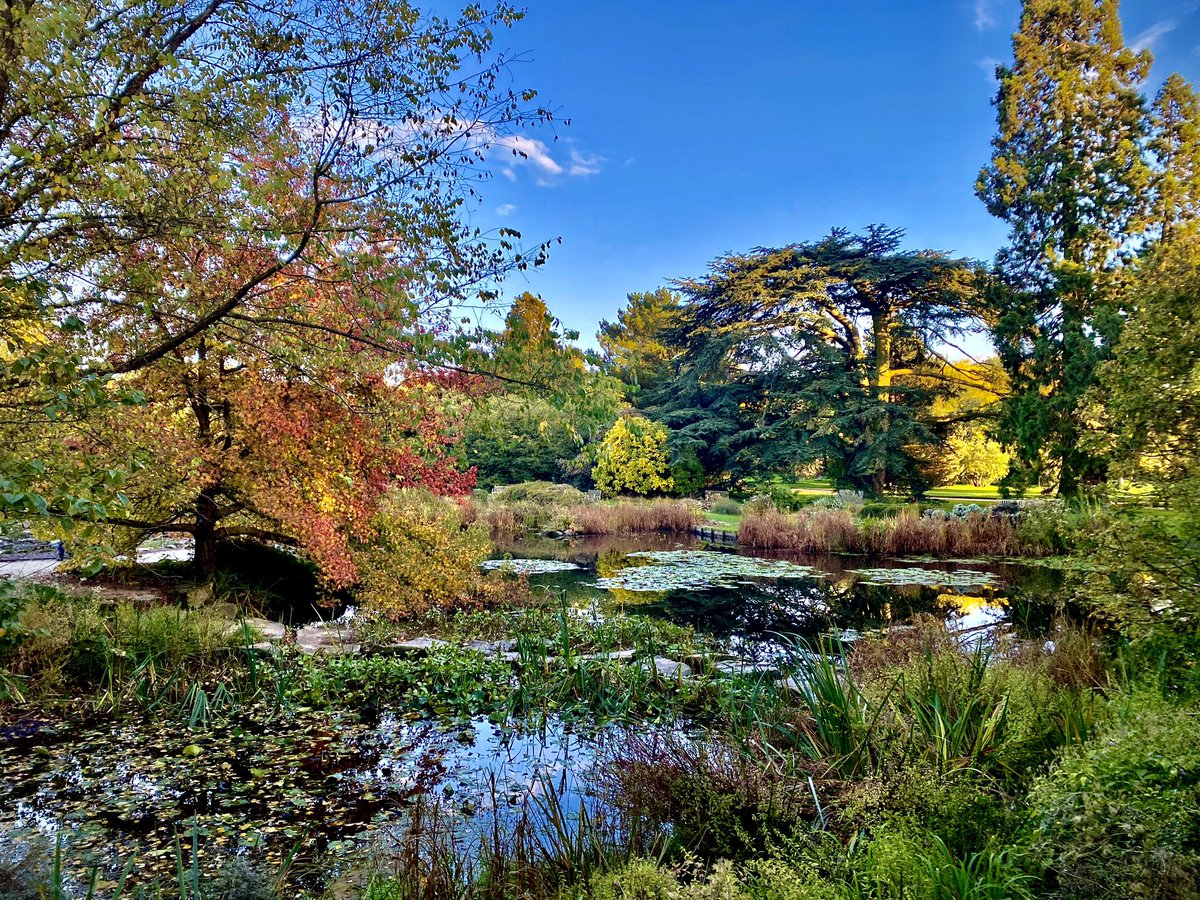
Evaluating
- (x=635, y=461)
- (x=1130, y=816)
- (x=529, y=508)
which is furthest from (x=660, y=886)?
(x=635, y=461)

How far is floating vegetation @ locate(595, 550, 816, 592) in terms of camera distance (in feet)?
33.6

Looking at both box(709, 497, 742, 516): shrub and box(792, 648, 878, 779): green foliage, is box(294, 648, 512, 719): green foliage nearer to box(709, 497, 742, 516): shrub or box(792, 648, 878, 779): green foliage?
box(792, 648, 878, 779): green foliage

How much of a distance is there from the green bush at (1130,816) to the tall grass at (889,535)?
12171 millimetres

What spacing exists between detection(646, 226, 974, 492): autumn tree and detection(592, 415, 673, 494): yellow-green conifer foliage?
1029 millimetres

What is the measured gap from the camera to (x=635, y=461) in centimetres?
2312

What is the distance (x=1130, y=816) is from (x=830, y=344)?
21408 millimetres

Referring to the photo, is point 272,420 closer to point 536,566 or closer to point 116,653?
point 116,653

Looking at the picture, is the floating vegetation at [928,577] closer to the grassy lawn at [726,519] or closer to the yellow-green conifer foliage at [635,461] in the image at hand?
the grassy lawn at [726,519]

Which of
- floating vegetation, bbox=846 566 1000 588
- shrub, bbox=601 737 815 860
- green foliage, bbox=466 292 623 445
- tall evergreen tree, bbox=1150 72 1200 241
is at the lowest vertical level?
floating vegetation, bbox=846 566 1000 588

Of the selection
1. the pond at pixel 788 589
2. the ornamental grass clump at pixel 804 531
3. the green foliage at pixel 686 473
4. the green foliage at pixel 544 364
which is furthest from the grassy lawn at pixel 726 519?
the green foliage at pixel 544 364

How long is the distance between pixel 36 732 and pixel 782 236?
23795 mm

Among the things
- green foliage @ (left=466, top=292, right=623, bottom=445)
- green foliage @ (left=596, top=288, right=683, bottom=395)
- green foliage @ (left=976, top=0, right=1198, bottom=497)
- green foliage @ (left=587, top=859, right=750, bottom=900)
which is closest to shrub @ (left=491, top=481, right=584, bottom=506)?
green foliage @ (left=596, top=288, right=683, bottom=395)

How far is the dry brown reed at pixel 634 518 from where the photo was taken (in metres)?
18.1

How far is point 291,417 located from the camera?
636cm
